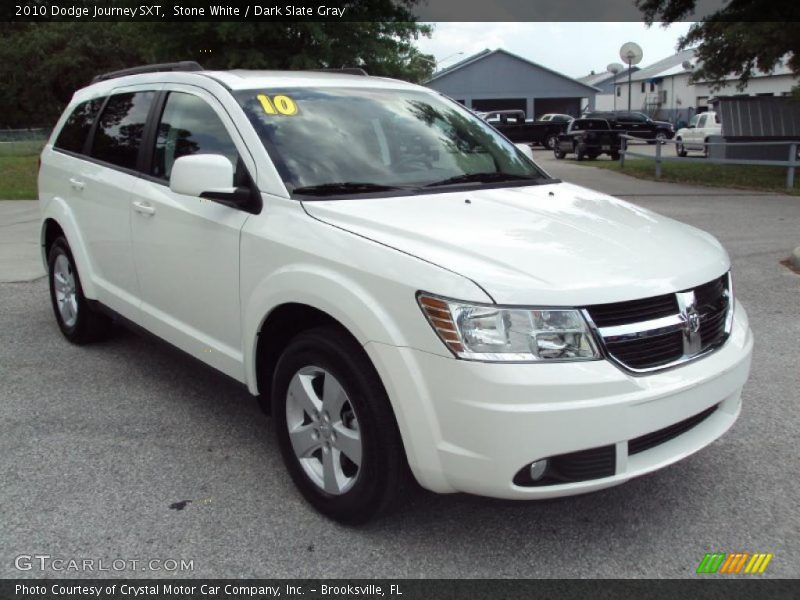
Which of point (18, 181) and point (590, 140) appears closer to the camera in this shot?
point (18, 181)

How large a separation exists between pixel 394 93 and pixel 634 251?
1831mm

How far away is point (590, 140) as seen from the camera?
2858 cm

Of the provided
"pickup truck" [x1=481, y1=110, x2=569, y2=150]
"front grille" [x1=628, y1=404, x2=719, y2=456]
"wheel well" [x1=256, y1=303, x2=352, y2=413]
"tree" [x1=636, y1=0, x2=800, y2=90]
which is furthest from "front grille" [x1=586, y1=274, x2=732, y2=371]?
"pickup truck" [x1=481, y1=110, x2=569, y2=150]

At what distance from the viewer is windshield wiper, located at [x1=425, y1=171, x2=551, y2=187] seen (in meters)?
3.71

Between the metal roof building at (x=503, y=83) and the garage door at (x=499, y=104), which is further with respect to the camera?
the garage door at (x=499, y=104)

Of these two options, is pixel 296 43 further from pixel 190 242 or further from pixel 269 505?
pixel 269 505

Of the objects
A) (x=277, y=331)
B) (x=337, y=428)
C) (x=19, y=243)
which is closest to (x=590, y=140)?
(x=19, y=243)

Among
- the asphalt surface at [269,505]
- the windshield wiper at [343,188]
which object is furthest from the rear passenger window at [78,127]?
the windshield wiper at [343,188]

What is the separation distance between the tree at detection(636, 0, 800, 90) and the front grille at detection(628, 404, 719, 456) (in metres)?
15.5

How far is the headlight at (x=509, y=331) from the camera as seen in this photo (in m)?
2.56

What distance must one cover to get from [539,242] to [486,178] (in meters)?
1.04

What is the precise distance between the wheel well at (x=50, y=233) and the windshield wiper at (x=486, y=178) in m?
3.03

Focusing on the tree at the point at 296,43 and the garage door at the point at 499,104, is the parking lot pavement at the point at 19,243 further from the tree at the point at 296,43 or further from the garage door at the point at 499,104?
the garage door at the point at 499,104

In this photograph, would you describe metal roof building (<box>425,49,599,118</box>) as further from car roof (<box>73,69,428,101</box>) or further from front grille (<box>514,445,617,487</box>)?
front grille (<box>514,445,617,487</box>)
